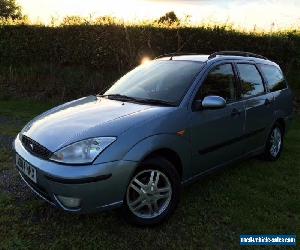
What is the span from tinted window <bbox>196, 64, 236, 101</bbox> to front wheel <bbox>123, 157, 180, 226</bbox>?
38.9 inches

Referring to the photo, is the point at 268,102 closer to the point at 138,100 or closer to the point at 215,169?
the point at 215,169

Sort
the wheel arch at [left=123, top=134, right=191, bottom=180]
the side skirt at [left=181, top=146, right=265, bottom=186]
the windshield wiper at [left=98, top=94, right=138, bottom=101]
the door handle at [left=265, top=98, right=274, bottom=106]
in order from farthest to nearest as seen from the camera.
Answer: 1. the door handle at [left=265, top=98, right=274, bottom=106]
2. the windshield wiper at [left=98, top=94, right=138, bottom=101]
3. the side skirt at [left=181, top=146, right=265, bottom=186]
4. the wheel arch at [left=123, top=134, right=191, bottom=180]

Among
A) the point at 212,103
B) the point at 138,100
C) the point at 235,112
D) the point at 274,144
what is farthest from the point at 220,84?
the point at 274,144

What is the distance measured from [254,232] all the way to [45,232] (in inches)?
80.0

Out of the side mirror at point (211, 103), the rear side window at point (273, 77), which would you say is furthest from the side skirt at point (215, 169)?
the rear side window at point (273, 77)

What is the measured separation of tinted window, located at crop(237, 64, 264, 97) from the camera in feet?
19.1

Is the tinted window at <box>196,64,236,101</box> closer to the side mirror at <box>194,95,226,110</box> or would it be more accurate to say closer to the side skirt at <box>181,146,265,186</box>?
the side mirror at <box>194,95,226,110</box>

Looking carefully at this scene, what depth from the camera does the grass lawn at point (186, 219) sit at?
4.12 meters

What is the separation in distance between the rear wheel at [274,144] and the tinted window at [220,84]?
149 centimetres

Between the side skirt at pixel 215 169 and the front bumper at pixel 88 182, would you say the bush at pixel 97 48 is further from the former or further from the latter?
the front bumper at pixel 88 182

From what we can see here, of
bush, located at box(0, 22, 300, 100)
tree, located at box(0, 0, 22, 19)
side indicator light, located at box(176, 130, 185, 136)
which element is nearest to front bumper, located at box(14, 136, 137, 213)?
side indicator light, located at box(176, 130, 185, 136)

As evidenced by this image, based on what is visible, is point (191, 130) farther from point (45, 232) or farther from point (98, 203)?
point (45, 232)

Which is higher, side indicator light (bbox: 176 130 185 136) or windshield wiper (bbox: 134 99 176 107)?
windshield wiper (bbox: 134 99 176 107)

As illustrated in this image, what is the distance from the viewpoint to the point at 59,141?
4090 millimetres
